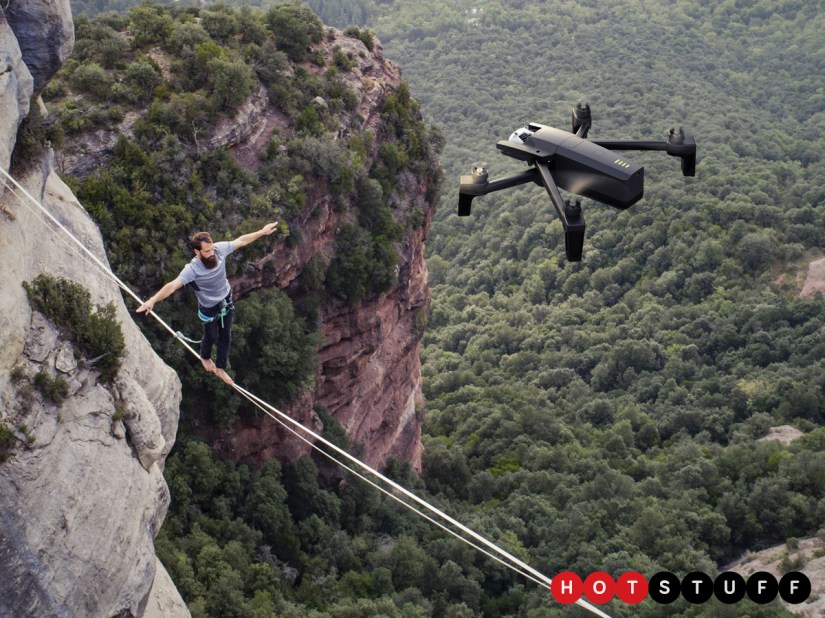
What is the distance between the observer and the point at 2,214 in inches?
599

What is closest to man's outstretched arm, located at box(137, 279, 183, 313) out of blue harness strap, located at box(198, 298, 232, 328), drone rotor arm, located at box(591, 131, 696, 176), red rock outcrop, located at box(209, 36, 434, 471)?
blue harness strap, located at box(198, 298, 232, 328)

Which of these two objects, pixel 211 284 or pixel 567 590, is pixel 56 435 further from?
pixel 567 590

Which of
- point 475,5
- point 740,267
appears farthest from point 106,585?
point 475,5

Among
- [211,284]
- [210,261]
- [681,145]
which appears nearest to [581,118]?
[681,145]

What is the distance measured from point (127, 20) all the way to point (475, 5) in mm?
117435

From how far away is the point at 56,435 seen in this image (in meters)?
15.3

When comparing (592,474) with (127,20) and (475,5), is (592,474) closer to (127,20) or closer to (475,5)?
(127,20)

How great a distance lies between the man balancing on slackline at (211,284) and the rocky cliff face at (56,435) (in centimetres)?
176

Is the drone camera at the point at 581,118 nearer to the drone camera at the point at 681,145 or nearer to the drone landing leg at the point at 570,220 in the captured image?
the drone camera at the point at 681,145

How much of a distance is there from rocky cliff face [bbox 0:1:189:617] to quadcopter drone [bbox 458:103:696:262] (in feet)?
25.2

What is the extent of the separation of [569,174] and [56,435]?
365 inches

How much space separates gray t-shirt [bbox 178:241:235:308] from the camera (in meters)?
15.7

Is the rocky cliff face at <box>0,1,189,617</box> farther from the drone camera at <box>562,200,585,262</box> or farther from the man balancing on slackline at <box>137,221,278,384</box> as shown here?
the drone camera at <box>562,200,585,262</box>

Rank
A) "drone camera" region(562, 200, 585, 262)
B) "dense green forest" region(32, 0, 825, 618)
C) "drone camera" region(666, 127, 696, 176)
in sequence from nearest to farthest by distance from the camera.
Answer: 1. "drone camera" region(562, 200, 585, 262)
2. "drone camera" region(666, 127, 696, 176)
3. "dense green forest" region(32, 0, 825, 618)
